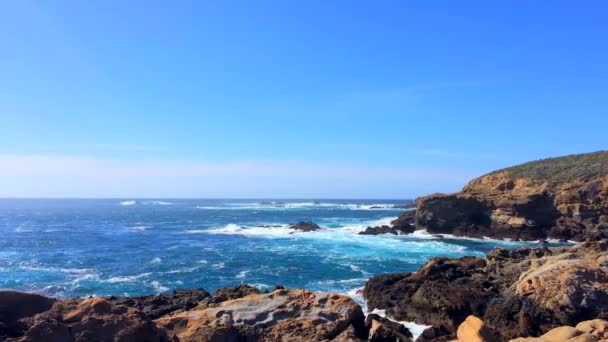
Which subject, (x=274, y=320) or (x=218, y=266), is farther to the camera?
(x=218, y=266)

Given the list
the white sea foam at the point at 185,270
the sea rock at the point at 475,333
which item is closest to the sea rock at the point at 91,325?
the sea rock at the point at 475,333

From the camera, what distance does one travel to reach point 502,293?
17.3m

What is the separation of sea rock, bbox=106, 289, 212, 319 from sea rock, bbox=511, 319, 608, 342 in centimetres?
1049

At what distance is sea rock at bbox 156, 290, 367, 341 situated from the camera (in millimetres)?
12070

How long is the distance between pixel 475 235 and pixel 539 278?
126ft

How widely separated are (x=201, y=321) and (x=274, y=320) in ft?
6.24

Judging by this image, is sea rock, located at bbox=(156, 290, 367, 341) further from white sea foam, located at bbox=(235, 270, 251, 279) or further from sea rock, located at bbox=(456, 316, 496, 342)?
white sea foam, located at bbox=(235, 270, 251, 279)

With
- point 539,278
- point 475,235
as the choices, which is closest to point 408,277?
point 539,278

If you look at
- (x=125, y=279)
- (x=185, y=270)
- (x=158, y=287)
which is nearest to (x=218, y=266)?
(x=185, y=270)

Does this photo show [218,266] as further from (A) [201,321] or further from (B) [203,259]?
(A) [201,321]

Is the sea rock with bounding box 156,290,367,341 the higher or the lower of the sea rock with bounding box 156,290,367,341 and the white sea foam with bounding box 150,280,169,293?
the higher

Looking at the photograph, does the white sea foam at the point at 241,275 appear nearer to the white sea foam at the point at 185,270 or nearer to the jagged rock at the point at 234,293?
the white sea foam at the point at 185,270

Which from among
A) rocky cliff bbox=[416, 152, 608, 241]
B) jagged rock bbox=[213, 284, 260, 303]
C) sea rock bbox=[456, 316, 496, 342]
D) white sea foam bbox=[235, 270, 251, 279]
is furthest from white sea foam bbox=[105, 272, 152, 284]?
rocky cliff bbox=[416, 152, 608, 241]

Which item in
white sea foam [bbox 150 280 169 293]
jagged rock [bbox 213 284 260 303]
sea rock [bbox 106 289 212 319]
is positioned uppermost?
jagged rock [bbox 213 284 260 303]
